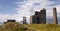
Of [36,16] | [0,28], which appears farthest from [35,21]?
[0,28]

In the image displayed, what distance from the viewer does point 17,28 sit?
21250mm

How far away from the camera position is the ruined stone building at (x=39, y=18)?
107662mm

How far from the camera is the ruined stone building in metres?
108

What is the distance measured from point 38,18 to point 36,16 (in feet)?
9.78

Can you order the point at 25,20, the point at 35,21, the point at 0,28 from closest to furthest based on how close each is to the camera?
the point at 0,28 < the point at 35,21 < the point at 25,20

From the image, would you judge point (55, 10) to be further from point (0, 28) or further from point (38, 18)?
point (0, 28)

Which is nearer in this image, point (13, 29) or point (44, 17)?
point (13, 29)

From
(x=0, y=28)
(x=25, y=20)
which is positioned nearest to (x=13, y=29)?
(x=0, y=28)

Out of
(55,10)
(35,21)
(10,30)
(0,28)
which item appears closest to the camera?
(10,30)

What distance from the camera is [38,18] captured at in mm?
110438

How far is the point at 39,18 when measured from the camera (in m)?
111

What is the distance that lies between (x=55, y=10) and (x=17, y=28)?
7666 cm

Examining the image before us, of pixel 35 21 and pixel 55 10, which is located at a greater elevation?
pixel 55 10

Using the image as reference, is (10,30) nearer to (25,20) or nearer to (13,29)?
(13,29)
